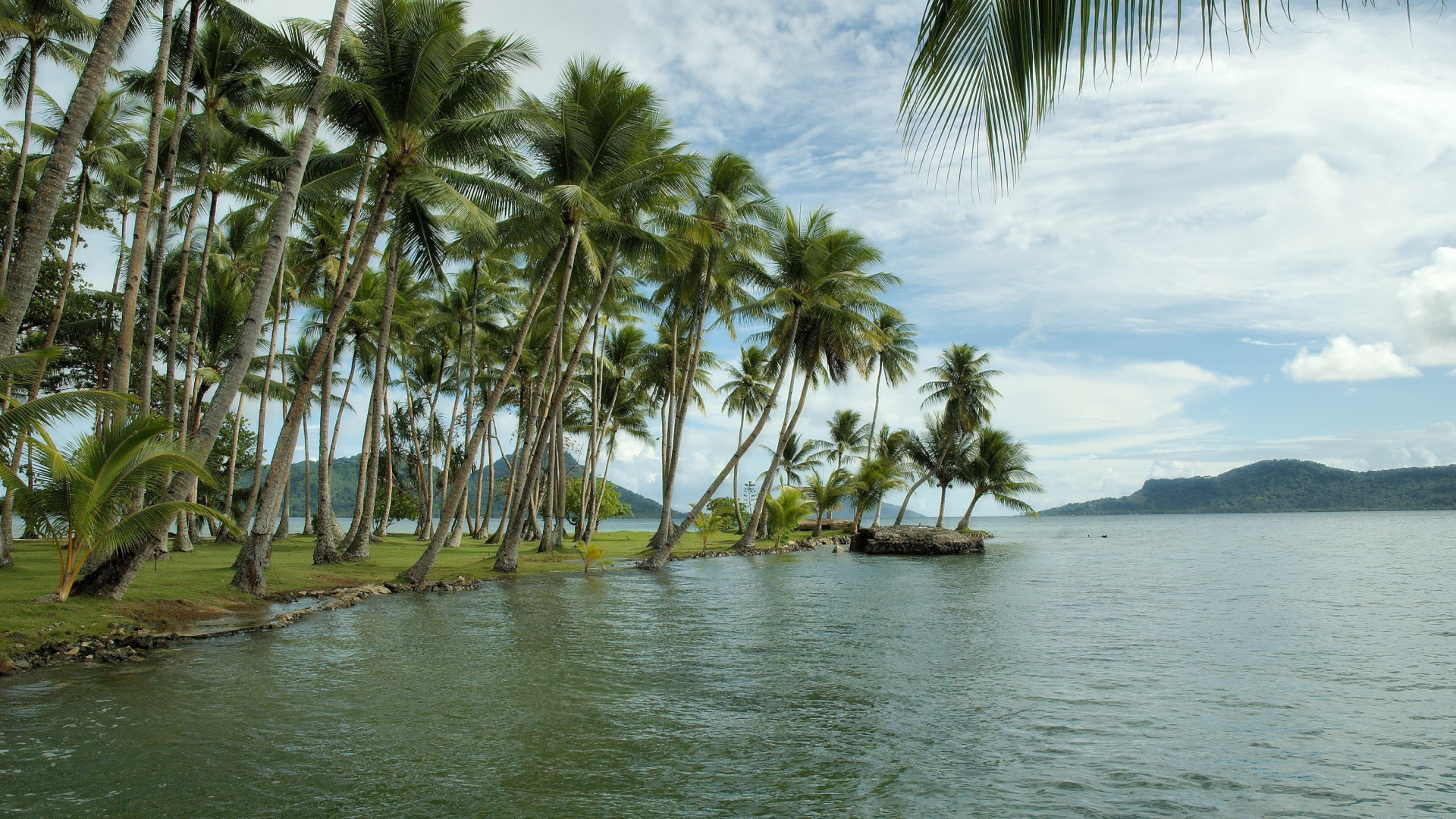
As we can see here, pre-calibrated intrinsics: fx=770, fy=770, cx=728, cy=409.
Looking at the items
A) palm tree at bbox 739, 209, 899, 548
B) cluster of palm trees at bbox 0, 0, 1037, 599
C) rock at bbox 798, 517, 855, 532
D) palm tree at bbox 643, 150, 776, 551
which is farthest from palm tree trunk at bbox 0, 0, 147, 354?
rock at bbox 798, 517, 855, 532

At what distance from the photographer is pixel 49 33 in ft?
50.8

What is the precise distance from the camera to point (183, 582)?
43.9 ft

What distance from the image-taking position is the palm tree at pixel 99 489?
30.3 feet

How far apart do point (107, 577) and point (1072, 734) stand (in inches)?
481

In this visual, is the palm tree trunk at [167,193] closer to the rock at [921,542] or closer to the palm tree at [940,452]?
the rock at [921,542]

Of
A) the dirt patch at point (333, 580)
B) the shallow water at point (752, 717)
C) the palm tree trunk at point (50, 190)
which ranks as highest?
the palm tree trunk at point (50, 190)

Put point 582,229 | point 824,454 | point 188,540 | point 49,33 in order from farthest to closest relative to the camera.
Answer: point 824,454, point 188,540, point 582,229, point 49,33

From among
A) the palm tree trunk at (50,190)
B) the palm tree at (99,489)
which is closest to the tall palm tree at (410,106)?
the palm tree at (99,489)

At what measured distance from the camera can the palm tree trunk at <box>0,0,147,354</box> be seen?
8.51 meters

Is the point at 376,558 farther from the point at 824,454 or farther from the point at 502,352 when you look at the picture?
the point at 824,454

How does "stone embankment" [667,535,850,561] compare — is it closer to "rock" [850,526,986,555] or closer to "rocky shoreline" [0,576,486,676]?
"rock" [850,526,986,555]

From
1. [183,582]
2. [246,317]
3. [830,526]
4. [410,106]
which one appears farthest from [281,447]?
[830,526]

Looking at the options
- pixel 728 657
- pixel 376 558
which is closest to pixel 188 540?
pixel 376 558

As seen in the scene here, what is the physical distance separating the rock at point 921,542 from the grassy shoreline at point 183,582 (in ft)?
39.7
